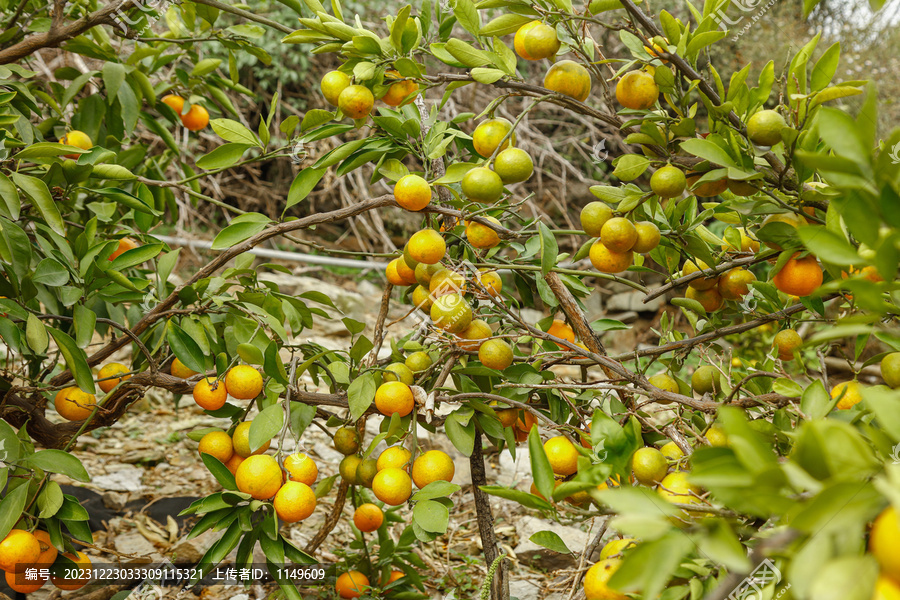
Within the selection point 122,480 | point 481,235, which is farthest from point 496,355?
point 122,480

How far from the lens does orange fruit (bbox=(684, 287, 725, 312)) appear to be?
886 millimetres

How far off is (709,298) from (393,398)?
47cm

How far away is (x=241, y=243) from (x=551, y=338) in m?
0.49

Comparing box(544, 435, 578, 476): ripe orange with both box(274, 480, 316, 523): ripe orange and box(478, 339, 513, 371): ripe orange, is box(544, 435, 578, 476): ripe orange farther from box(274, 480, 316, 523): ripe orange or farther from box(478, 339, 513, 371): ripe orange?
box(274, 480, 316, 523): ripe orange

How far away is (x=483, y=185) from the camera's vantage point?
0.73m

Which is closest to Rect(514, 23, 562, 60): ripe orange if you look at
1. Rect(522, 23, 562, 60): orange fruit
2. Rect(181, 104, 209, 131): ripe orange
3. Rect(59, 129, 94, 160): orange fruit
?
Rect(522, 23, 562, 60): orange fruit

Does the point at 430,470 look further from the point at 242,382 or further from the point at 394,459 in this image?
the point at 242,382

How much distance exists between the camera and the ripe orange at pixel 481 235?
87 centimetres

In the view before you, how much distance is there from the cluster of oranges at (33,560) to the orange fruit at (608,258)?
32.5 inches

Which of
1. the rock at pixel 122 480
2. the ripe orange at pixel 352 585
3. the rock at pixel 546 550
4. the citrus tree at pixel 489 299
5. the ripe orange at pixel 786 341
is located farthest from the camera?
the rock at pixel 122 480

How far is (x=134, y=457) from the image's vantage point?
1.77 meters

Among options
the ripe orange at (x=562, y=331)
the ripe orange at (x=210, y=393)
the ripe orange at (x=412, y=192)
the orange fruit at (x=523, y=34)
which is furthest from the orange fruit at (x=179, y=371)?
the orange fruit at (x=523, y=34)

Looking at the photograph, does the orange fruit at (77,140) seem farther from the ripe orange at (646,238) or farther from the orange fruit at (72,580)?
the ripe orange at (646,238)

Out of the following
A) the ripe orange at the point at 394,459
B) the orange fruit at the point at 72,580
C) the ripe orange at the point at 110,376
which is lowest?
the orange fruit at the point at 72,580
